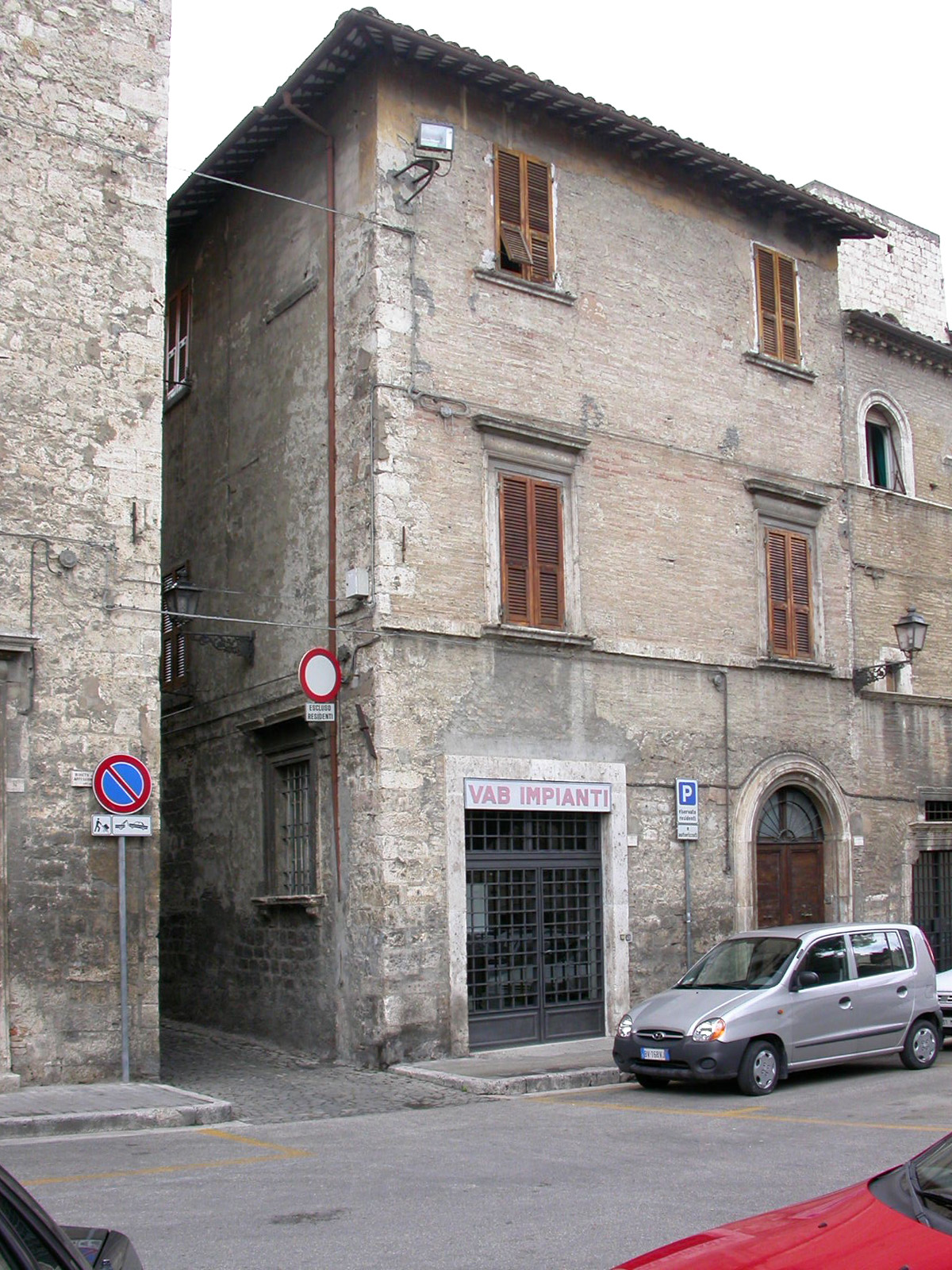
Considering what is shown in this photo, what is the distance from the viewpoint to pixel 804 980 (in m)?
12.8

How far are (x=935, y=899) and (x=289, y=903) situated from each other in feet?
33.5

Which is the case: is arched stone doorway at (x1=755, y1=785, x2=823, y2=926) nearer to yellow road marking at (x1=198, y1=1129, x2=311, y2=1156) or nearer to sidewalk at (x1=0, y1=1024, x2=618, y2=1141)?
sidewalk at (x1=0, y1=1024, x2=618, y2=1141)

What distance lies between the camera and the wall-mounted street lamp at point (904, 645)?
1931cm

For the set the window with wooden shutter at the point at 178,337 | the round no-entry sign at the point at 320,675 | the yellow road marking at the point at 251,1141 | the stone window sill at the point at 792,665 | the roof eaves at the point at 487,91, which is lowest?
the yellow road marking at the point at 251,1141

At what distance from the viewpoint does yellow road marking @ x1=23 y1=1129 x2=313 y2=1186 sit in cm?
854

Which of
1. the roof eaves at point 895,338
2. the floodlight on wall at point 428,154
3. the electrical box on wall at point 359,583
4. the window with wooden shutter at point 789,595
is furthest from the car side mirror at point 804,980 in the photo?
the roof eaves at point 895,338

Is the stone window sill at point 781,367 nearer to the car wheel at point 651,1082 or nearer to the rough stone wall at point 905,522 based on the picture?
the rough stone wall at point 905,522

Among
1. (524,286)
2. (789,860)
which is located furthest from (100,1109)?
(789,860)

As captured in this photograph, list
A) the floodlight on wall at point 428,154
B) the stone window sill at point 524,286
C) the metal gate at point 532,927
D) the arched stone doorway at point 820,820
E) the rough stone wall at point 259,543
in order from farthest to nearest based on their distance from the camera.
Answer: the arched stone doorway at point 820,820 < the stone window sill at point 524,286 < the rough stone wall at point 259,543 < the metal gate at point 532,927 < the floodlight on wall at point 428,154

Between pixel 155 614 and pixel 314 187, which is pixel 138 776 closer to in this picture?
pixel 155 614

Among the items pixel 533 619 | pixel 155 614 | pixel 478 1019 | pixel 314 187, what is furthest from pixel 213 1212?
pixel 314 187

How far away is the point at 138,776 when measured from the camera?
12688 millimetres

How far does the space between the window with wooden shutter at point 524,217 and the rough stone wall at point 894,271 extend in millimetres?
7630

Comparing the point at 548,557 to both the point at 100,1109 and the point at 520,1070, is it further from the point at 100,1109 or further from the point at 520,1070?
the point at 100,1109
